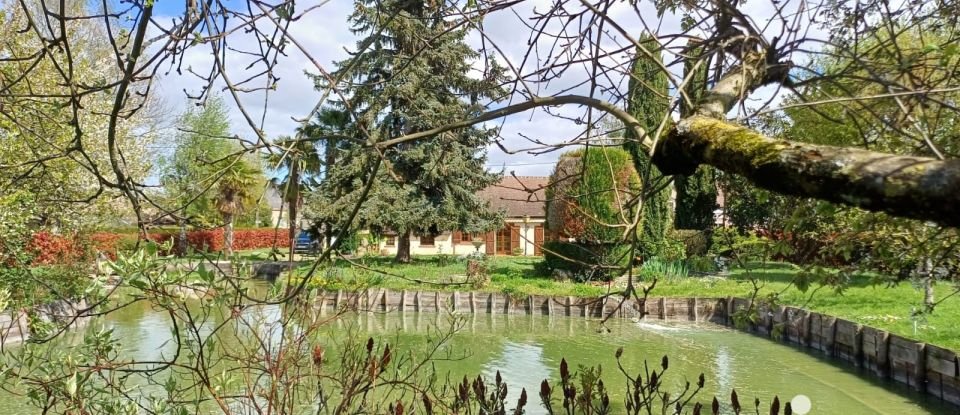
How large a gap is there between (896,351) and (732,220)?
13.9m

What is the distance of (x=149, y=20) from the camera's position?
1.59 meters

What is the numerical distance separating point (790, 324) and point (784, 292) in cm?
145

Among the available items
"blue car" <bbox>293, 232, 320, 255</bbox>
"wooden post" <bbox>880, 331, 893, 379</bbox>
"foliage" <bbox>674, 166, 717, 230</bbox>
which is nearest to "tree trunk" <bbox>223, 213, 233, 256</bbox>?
"blue car" <bbox>293, 232, 320, 255</bbox>

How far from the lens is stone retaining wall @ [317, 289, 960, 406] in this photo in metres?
7.00

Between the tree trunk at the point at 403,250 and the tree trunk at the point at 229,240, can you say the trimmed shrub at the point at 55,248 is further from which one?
the tree trunk at the point at 229,240

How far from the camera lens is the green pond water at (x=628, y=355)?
7.24 metres

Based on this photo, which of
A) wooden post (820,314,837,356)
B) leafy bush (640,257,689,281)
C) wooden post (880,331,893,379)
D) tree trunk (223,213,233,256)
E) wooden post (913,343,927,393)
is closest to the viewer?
tree trunk (223,213,233,256)

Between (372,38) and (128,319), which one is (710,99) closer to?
(372,38)

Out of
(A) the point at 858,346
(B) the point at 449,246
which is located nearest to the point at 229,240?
(A) the point at 858,346

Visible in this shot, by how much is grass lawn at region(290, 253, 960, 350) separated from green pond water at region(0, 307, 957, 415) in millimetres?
863

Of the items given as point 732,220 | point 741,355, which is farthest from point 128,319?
point 732,220

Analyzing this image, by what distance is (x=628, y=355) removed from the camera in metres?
9.56

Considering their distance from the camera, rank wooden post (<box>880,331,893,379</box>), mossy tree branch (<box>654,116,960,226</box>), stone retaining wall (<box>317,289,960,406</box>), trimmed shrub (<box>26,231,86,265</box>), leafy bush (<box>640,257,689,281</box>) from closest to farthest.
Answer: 1. mossy tree branch (<box>654,116,960,226</box>)
2. stone retaining wall (<box>317,289,960,406</box>)
3. wooden post (<box>880,331,893,379</box>)
4. trimmed shrub (<box>26,231,86,265</box>)
5. leafy bush (<box>640,257,689,281</box>)

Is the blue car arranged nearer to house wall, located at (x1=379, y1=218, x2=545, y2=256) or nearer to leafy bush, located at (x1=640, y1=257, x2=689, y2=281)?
house wall, located at (x1=379, y1=218, x2=545, y2=256)
